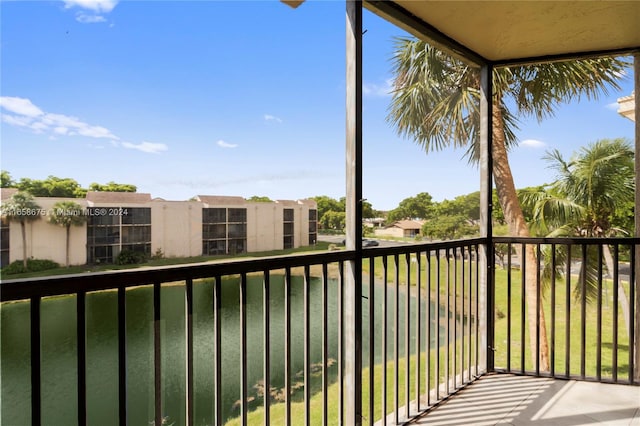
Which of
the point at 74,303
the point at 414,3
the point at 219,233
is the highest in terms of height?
the point at 414,3

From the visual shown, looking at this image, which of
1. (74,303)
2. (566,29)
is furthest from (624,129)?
(74,303)

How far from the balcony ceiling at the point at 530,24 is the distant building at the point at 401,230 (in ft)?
3.87

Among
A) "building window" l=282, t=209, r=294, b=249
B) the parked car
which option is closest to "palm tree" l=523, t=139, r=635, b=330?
the parked car

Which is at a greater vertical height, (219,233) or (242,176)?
(242,176)

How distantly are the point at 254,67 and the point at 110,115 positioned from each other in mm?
2227

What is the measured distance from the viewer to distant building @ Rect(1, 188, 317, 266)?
1.36 meters

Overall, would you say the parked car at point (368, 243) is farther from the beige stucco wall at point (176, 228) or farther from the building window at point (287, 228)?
the beige stucco wall at point (176, 228)

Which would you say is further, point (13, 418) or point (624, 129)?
point (624, 129)

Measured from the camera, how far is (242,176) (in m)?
3.33

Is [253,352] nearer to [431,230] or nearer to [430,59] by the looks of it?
[431,230]

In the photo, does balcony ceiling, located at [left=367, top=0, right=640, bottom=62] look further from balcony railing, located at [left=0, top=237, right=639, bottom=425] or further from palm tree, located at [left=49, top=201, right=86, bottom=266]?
palm tree, located at [left=49, top=201, right=86, bottom=266]

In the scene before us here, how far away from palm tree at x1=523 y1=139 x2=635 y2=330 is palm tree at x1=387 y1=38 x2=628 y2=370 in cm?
107

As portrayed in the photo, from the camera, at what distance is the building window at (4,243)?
4.07 feet

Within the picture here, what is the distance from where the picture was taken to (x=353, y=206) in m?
1.86
